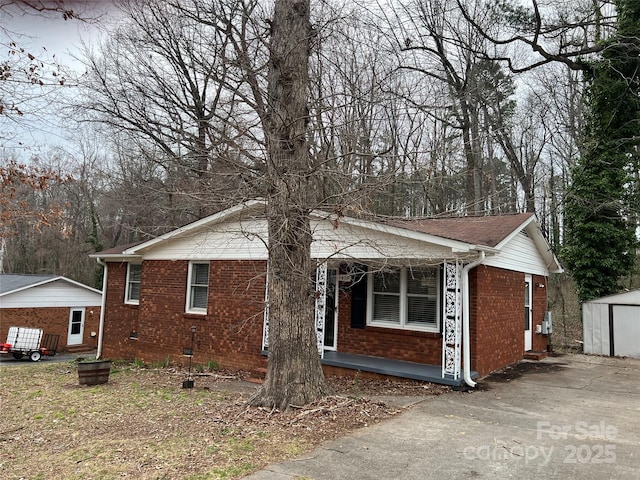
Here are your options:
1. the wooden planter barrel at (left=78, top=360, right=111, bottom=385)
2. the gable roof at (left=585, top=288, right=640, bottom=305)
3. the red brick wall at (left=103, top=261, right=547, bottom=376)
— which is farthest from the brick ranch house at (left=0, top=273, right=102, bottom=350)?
the gable roof at (left=585, top=288, right=640, bottom=305)

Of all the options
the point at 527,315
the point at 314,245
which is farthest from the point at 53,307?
the point at 527,315

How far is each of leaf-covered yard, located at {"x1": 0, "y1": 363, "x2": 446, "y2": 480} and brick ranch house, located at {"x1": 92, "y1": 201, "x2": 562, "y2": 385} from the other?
44.1 inches

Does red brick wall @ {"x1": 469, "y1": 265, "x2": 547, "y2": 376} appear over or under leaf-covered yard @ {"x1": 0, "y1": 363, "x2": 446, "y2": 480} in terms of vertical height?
over

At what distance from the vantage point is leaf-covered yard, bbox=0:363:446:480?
4508 millimetres

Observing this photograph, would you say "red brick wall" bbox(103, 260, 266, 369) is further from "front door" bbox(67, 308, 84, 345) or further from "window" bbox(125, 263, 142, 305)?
"front door" bbox(67, 308, 84, 345)

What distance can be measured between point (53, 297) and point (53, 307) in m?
0.58

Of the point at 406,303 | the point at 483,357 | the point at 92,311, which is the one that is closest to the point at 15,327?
the point at 92,311

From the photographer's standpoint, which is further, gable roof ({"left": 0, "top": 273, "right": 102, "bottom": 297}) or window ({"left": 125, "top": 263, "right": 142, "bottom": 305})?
gable roof ({"left": 0, "top": 273, "right": 102, "bottom": 297})

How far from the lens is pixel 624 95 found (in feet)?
46.1

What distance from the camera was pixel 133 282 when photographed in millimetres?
13742

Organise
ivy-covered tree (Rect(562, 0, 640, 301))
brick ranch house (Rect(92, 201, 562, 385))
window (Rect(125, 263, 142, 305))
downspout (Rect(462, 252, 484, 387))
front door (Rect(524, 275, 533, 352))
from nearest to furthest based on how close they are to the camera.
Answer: downspout (Rect(462, 252, 484, 387))
brick ranch house (Rect(92, 201, 562, 385))
front door (Rect(524, 275, 533, 352))
window (Rect(125, 263, 142, 305))
ivy-covered tree (Rect(562, 0, 640, 301))

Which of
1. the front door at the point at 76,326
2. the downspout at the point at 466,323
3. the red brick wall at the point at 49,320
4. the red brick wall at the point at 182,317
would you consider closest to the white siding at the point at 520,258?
the downspout at the point at 466,323

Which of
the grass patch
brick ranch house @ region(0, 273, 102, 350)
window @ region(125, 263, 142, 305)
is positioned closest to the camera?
the grass patch

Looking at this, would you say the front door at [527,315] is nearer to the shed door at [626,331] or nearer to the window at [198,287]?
the shed door at [626,331]
